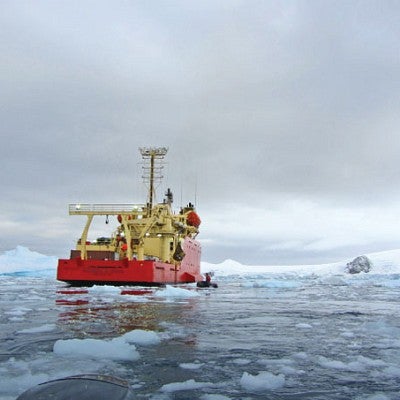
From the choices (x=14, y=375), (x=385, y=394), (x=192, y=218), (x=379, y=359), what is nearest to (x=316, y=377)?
(x=385, y=394)

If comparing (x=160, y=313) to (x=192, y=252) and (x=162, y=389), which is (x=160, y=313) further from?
(x=192, y=252)

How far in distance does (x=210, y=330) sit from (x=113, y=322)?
7.04 feet

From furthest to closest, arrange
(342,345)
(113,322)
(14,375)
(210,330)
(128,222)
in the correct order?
(128,222) → (113,322) → (210,330) → (342,345) → (14,375)

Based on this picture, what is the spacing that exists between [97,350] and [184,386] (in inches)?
75.3

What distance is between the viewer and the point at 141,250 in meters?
26.5

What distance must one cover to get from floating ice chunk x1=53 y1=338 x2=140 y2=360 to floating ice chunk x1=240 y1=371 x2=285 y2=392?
1.73m

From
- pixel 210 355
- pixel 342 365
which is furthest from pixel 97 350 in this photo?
pixel 342 365

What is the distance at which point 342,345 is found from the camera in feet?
22.4

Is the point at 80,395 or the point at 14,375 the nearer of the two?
the point at 80,395

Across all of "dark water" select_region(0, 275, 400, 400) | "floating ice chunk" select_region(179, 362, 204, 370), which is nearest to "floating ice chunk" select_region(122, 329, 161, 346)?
"dark water" select_region(0, 275, 400, 400)

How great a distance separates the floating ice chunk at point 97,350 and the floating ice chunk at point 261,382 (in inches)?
68.2

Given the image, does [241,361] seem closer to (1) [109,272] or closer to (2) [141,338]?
(2) [141,338]

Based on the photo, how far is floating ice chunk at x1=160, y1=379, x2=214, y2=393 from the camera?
419 centimetres

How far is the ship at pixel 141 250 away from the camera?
25.0m
